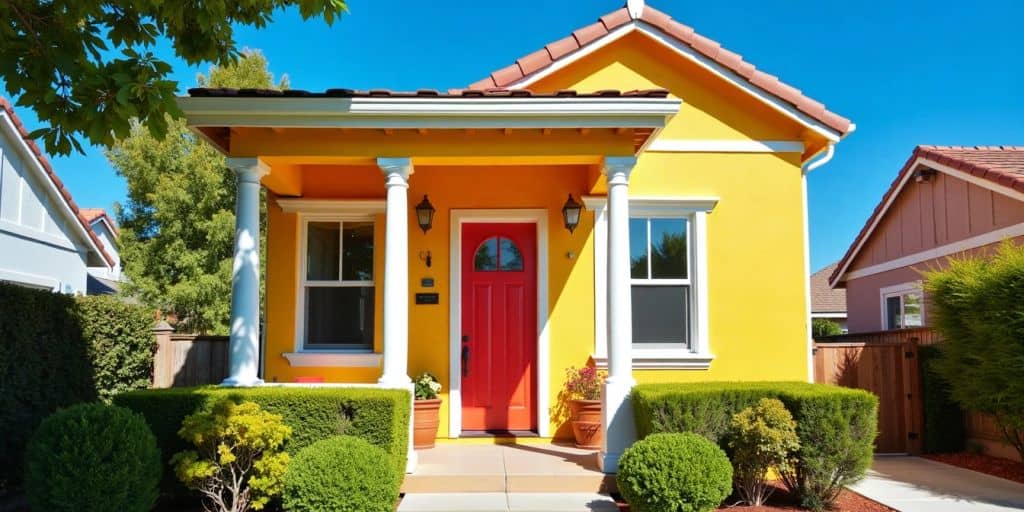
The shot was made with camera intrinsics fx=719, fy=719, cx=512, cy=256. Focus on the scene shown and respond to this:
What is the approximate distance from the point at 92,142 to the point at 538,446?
216 inches

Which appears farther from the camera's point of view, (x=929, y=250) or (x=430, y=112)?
(x=929, y=250)

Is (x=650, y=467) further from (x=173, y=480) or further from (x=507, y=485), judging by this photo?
(x=173, y=480)

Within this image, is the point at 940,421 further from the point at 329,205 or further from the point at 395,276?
the point at 329,205

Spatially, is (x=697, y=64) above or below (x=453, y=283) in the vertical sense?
above

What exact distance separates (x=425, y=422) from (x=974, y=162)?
9789 millimetres

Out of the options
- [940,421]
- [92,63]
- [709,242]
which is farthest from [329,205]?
[940,421]

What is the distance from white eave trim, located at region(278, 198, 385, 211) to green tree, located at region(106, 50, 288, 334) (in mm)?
11232

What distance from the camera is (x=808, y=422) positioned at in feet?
20.6

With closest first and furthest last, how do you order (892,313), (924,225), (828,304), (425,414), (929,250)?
1. (425,414)
2. (929,250)
3. (924,225)
4. (892,313)
5. (828,304)

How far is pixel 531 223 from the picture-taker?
29.1 ft

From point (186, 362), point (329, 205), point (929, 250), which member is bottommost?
point (186, 362)

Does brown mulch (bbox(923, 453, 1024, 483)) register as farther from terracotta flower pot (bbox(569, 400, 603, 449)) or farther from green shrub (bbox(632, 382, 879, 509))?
terracotta flower pot (bbox(569, 400, 603, 449))

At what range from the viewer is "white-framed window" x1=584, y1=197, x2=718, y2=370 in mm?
8578

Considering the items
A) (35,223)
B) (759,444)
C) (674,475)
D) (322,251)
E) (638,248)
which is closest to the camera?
(674,475)
